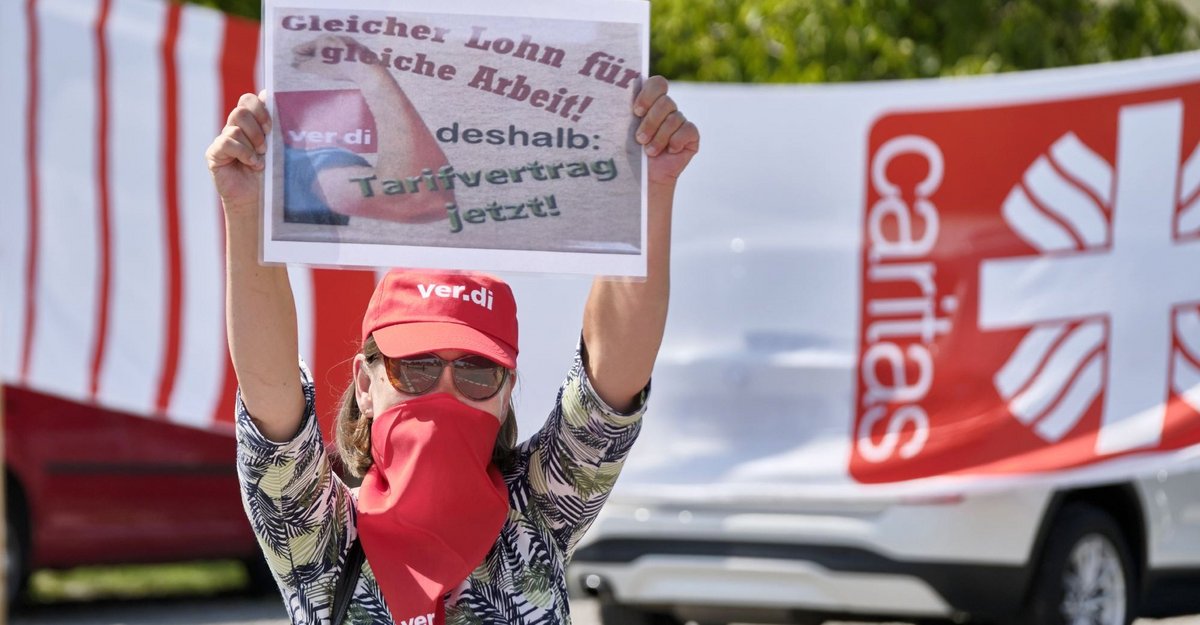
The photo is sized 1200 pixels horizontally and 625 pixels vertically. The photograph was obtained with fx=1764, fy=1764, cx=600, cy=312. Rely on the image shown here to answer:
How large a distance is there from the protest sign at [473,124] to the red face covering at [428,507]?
22 cm

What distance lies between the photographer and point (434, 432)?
2244 mm

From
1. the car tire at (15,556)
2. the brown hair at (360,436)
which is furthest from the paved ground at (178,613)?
the brown hair at (360,436)

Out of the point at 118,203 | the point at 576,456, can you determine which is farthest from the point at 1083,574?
the point at 576,456

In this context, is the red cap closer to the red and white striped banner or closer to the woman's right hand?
the woman's right hand

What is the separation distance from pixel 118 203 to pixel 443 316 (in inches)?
197

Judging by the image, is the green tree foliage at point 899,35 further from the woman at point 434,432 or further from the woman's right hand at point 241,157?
the woman's right hand at point 241,157

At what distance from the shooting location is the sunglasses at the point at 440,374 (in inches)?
90.5

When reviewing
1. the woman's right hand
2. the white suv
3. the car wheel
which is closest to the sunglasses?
the woman's right hand

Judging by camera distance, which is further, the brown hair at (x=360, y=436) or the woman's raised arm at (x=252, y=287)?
the brown hair at (x=360, y=436)

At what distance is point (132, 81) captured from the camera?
7004mm

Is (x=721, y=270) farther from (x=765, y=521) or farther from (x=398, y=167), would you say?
(x=398, y=167)

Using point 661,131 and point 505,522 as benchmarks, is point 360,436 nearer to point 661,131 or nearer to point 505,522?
point 505,522

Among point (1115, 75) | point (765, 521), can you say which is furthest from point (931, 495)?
point (1115, 75)

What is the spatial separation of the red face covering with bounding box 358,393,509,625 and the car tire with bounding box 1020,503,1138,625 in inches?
188
